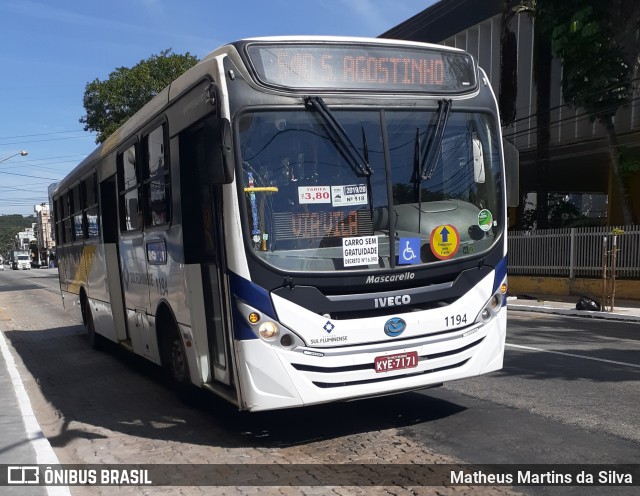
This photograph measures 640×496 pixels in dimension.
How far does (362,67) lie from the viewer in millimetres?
5688

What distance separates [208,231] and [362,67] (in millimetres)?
2015

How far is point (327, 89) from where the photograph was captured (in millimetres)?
5441

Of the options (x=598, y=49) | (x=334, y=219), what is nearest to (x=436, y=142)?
(x=334, y=219)

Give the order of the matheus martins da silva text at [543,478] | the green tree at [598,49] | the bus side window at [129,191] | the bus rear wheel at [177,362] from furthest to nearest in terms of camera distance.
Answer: the green tree at [598,49] < the bus side window at [129,191] < the bus rear wheel at [177,362] < the matheus martins da silva text at [543,478]

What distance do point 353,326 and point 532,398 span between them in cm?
269

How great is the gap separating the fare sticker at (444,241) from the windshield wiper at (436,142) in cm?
48

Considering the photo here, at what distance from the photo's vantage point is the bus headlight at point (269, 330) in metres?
5.12

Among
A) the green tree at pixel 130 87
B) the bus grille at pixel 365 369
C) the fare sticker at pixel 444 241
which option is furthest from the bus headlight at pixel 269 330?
the green tree at pixel 130 87

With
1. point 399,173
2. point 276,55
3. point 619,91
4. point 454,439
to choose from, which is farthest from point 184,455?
point 619,91

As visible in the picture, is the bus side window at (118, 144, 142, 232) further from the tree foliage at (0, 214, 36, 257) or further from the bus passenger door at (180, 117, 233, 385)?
the tree foliage at (0, 214, 36, 257)

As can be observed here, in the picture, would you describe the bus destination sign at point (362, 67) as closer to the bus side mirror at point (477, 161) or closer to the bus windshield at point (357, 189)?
the bus windshield at point (357, 189)

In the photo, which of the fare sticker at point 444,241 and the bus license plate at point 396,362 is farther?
the fare sticker at point 444,241

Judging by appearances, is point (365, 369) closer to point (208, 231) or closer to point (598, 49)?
point (208, 231)

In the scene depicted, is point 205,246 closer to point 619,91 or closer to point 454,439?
point 454,439
